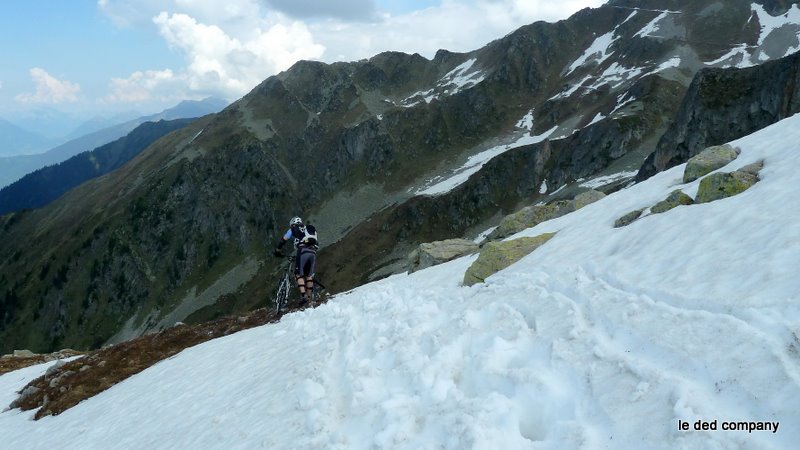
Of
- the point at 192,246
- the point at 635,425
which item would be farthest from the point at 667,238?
the point at 192,246

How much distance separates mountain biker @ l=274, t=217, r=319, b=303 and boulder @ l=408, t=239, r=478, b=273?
7012mm

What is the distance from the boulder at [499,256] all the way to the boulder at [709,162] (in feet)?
19.3

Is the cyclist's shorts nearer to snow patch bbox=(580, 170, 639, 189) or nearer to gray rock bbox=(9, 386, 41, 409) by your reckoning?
gray rock bbox=(9, 386, 41, 409)

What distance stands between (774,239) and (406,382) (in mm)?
7547

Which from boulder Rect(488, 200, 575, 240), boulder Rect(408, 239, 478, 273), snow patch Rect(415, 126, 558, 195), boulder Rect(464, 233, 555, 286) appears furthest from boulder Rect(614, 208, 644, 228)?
snow patch Rect(415, 126, 558, 195)

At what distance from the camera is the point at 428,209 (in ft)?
406

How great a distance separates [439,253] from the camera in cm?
2481

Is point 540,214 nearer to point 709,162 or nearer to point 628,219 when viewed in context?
point 709,162

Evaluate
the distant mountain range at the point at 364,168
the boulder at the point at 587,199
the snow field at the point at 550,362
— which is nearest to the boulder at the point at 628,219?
the snow field at the point at 550,362

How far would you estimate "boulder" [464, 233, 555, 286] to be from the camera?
1514 centimetres

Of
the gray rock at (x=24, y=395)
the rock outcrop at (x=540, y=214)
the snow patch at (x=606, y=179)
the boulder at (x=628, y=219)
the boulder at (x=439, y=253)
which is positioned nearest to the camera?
the boulder at (x=628, y=219)

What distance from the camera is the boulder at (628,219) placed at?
49.2ft

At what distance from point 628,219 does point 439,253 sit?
11279 millimetres

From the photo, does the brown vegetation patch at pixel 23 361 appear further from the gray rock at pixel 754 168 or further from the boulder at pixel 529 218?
the gray rock at pixel 754 168
